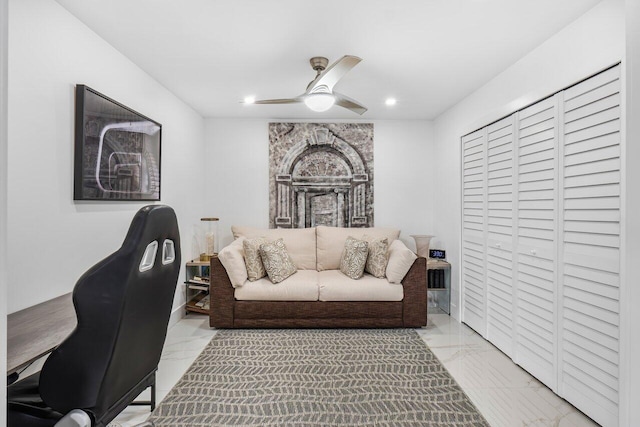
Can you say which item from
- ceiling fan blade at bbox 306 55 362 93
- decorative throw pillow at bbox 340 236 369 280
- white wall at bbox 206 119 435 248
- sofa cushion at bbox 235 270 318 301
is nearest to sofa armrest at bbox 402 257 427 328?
decorative throw pillow at bbox 340 236 369 280

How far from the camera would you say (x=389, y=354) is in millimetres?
2986

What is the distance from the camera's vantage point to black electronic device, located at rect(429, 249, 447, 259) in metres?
4.28

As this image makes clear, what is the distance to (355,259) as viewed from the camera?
379 centimetres

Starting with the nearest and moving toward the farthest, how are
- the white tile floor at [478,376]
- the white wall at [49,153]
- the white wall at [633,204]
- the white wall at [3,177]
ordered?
the white wall at [3,177]
the white wall at [633,204]
the white wall at [49,153]
the white tile floor at [478,376]

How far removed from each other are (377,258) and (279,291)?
3.60ft

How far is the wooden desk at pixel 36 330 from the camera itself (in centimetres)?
121

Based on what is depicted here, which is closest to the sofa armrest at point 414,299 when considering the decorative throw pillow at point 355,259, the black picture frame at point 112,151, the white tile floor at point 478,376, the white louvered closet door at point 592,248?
the white tile floor at point 478,376

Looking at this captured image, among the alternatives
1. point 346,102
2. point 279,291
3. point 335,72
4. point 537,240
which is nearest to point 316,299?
point 279,291

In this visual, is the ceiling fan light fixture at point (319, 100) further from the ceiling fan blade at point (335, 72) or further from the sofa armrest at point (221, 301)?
the sofa armrest at point (221, 301)

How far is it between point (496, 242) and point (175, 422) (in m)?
2.81

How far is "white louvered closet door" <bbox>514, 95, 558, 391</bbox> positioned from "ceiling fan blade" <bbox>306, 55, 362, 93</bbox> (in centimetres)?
139

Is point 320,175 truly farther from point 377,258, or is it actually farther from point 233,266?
point 233,266

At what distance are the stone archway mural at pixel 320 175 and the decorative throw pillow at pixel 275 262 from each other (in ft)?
3.20

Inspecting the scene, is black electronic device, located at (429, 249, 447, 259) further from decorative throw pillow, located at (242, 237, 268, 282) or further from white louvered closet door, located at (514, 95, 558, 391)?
decorative throw pillow, located at (242, 237, 268, 282)
